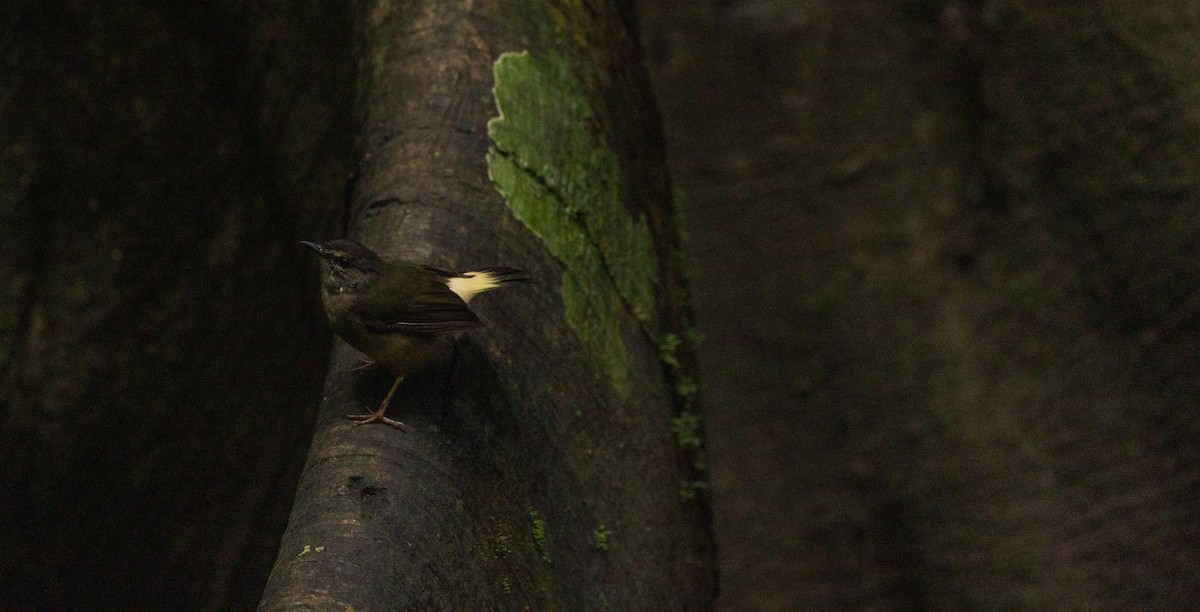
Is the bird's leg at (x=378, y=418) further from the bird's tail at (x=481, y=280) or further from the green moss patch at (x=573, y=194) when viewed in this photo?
the green moss patch at (x=573, y=194)

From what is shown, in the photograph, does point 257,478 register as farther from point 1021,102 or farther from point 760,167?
point 1021,102

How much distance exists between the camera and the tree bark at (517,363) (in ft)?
8.09

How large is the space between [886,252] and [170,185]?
2.83 m

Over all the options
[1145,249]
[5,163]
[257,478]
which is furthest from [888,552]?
[5,163]

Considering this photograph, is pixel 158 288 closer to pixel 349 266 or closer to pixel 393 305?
pixel 349 266

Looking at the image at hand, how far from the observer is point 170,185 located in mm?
4051

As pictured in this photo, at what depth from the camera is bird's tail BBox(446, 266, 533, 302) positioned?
9.62ft

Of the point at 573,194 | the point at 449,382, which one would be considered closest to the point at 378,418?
the point at 449,382

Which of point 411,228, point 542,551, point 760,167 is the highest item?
point 760,167

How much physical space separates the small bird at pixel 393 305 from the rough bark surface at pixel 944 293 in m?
2.63

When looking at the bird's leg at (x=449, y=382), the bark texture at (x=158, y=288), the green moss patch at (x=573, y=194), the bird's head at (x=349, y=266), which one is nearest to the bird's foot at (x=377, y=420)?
the bird's leg at (x=449, y=382)

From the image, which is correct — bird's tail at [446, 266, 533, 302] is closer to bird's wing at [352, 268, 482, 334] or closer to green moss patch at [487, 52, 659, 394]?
bird's wing at [352, 268, 482, 334]

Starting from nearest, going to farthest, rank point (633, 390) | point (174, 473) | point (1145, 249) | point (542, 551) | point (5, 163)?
point (542, 551), point (633, 390), point (5, 163), point (174, 473), point (1145, 249)

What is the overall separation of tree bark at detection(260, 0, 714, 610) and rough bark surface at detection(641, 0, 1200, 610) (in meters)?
1.34
